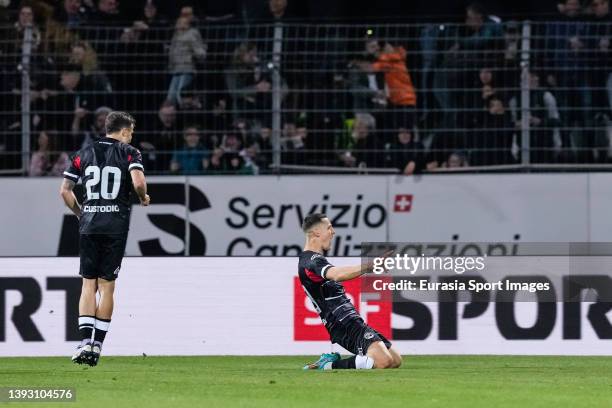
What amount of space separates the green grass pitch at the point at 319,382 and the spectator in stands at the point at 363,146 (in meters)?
4.17

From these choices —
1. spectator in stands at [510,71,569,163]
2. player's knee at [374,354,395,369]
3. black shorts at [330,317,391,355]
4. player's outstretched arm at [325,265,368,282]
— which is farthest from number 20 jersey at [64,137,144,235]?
spectator in stands at [510,71,569,163]

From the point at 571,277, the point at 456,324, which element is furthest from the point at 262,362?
the point at 571,277

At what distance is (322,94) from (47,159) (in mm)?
3310

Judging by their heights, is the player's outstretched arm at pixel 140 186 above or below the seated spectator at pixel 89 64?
below

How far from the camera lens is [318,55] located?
17109 millimetres

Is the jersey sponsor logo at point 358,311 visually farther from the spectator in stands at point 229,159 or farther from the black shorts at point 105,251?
the spectator in stands at point 229,159

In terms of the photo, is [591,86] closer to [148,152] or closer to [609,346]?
[609,346]

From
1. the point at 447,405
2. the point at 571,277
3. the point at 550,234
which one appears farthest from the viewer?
the point at 550,234

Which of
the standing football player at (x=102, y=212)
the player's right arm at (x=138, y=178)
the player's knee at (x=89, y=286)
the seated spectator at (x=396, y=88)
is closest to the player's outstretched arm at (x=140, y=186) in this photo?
the player's right arm at (x=138, y=178)

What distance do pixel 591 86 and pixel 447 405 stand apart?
8.91 metres

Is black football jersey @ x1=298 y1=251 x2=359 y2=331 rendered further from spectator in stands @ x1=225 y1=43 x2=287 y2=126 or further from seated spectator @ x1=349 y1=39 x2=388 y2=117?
spectator in stands @ x1=225 y1=43 x2=287 y2=126

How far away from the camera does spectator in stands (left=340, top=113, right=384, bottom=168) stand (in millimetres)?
17078

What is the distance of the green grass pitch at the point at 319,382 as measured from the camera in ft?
29.3

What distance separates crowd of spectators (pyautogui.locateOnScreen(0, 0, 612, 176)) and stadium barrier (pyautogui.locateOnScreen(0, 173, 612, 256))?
1.05ft
